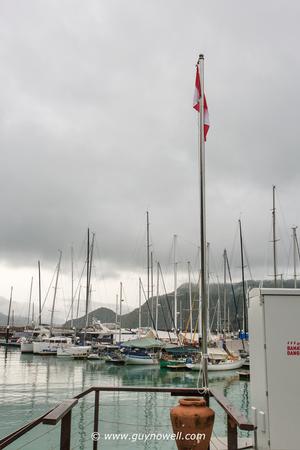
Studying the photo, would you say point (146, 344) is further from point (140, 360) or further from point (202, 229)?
point (202, 229)

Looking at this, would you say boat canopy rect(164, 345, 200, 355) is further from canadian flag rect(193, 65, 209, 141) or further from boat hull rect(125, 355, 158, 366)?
canadian flag rect(193, 65, 209, 141)

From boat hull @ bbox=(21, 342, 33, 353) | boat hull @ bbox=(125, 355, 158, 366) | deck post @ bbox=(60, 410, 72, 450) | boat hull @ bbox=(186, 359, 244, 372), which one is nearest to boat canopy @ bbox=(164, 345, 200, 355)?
boat hull @ bbox=(125, 355, 158, 366)

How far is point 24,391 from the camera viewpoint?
28828 millimetres

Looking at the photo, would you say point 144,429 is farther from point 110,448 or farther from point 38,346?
point 38,346

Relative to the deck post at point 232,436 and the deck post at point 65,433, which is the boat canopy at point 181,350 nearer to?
the deck post at point 232,436

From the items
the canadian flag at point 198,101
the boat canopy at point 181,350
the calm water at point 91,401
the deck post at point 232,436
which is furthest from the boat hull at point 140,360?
the deck post at point 232,436

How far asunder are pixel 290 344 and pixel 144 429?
1273 cm

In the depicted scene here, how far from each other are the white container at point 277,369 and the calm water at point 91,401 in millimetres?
4588

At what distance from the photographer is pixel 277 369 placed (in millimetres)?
5746

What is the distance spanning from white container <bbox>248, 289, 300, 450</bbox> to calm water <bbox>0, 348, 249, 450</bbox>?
4.59 m

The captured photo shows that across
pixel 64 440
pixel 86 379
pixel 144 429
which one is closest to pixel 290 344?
pixel 64 440

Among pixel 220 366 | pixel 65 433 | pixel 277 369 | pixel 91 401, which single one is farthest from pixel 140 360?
pixel 65 433

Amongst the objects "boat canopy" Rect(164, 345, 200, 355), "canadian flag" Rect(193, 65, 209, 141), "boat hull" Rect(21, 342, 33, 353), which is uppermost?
"canadian flag" Rect(193, 65, 209, 141)

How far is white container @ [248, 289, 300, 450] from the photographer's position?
5605 millimetres
